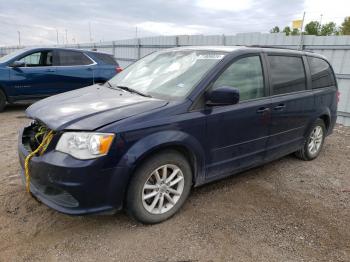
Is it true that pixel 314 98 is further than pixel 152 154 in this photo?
Yes

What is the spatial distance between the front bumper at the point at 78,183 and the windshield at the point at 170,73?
3.30 feet

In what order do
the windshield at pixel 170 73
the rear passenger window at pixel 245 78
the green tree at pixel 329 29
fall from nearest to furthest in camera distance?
the windshield at pixel 170 73, the rear passenger window at pixel 245 78, the green tree at pixel 329 29

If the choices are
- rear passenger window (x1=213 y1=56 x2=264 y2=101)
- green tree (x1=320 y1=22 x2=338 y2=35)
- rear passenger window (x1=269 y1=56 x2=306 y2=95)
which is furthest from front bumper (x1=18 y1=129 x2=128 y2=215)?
green tree (x1=320 y1=22 x2=338 y2=35)

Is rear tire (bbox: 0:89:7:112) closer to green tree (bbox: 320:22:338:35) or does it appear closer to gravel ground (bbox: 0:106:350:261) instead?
gravel ground (bbox: 0:106:350:261)

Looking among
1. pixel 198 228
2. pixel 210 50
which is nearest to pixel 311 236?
pixel 198 228

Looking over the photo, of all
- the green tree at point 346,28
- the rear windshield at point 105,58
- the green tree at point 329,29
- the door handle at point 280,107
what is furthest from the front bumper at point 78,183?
the green tree at point 346,28

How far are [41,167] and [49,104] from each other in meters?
0.84

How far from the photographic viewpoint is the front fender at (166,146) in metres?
2.58

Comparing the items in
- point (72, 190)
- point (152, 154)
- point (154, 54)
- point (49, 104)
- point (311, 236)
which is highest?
point (154, 54)

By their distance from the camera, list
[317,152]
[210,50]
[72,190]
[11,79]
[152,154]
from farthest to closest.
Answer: [11,79] < [317,152] < [210,50] < [152,154] < [72,190]

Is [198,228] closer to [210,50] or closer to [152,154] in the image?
[152,154]

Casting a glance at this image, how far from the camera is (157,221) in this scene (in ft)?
9.75

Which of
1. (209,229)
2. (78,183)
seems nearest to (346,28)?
(209,229)

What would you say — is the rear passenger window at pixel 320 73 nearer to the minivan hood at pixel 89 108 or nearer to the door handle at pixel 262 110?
the door handle at pixel 262 110
